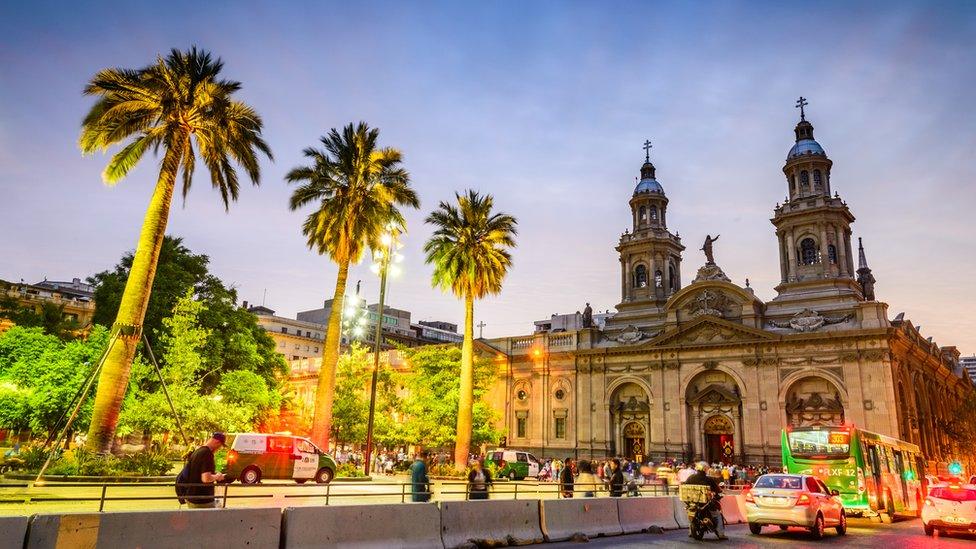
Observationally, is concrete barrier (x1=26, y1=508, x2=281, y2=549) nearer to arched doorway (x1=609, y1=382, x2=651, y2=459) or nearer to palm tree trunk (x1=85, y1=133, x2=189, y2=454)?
palm tree trunk (x1=85, y1=133, x2=189, y2=454)

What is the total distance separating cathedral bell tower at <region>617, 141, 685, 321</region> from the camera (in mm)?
58562

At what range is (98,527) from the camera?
779cm

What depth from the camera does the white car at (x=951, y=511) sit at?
56.6ft

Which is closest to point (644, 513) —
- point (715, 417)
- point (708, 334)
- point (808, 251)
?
point (715, 417)

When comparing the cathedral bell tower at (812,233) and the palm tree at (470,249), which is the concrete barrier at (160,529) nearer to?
the palm tree at (470,249)

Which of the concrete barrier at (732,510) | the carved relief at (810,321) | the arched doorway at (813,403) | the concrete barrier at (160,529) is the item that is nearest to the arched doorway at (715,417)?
the arched doorway at (813,403)

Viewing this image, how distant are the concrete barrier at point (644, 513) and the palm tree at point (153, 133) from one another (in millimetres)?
15769

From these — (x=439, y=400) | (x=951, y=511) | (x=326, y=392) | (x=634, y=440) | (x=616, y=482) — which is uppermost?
(x=439, y=400)

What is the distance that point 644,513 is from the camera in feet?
54.9

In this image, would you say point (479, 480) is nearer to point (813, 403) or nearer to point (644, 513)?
point (644, 513)

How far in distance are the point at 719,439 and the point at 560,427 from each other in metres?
12.6

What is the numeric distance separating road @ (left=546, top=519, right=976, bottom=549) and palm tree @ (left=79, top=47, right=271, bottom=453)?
15134 millimetres

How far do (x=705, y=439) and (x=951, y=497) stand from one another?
2994cm

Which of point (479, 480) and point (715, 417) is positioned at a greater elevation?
point (715, 417)
